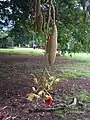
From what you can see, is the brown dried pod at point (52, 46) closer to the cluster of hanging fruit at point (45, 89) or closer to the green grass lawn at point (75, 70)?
the cluster of hanging fruit at point (45, 89)

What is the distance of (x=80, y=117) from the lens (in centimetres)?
570

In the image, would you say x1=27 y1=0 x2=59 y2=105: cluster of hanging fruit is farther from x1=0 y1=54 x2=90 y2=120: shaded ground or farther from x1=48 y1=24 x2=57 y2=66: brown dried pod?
x1=0 y1=54 x2=90 y2=120: shaded ground

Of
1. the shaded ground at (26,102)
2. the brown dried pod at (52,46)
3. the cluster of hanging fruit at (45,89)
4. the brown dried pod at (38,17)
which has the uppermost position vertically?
the brown dried pod at (38,17)

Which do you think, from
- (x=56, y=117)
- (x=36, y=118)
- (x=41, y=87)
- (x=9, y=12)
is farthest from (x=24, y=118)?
(x=9, y=12)

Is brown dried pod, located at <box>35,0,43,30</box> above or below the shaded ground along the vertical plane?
above

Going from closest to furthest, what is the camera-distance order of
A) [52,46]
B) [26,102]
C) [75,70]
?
[52,46] → [26,102] → [75,70]

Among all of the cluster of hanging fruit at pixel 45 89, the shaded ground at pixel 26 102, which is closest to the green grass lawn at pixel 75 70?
the shaded ground at pixel 26 102

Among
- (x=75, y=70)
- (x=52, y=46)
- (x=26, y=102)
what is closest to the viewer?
(x=52, y=46)

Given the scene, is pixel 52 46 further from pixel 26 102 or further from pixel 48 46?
pixel 26 102

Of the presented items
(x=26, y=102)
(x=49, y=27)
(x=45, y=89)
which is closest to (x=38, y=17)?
(x=49, y=27)

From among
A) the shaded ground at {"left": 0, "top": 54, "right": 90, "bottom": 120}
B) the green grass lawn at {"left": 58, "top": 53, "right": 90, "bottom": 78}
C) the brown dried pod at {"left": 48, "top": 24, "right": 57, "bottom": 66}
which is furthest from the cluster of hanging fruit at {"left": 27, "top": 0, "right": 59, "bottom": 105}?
the green grass lawn at {"left": 58, "top": 53, "right": 90, "bottom": 78}

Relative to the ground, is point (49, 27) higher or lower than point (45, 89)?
higher

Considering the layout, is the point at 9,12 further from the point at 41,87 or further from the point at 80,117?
the point at 41,87

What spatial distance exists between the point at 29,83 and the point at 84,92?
1.73 metres
